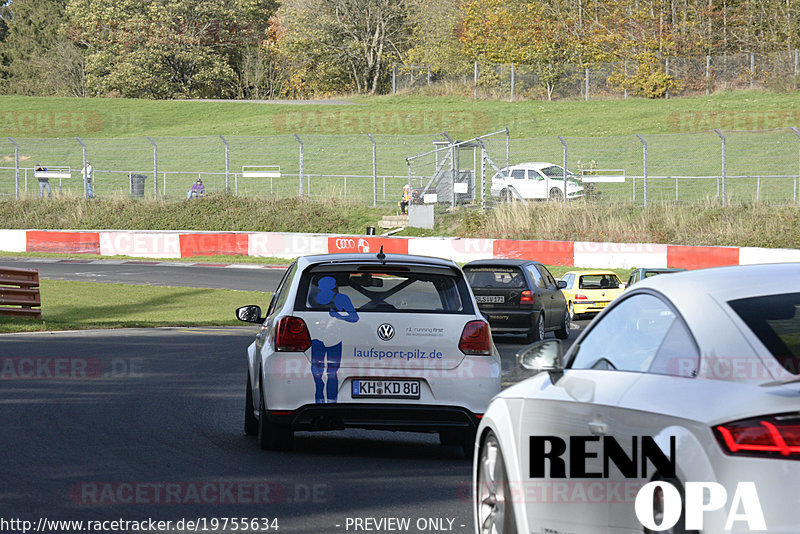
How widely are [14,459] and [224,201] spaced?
37.6m

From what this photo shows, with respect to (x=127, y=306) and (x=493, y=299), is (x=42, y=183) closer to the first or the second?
(x=127, y=306)

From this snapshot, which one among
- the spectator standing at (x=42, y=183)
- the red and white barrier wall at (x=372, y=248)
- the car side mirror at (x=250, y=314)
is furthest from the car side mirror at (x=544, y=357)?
the spectator standing at (x=42, y=183)

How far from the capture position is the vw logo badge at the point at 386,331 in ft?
28.4

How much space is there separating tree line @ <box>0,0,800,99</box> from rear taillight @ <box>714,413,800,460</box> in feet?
216

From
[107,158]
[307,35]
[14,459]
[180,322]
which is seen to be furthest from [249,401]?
[307,35]

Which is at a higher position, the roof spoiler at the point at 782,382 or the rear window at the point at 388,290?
the roof spoiler at the point at 782,382

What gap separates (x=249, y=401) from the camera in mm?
9727

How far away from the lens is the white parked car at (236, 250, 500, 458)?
8.59 m

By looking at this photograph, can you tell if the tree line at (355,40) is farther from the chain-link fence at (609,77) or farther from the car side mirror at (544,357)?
the car side mirror at (544,357)

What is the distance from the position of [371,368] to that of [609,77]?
62.1m

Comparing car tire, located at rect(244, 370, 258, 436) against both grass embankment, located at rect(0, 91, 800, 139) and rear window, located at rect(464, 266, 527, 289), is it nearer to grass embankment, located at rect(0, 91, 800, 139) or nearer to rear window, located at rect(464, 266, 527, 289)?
rear window, located at rect(464, 266, 527, 289)

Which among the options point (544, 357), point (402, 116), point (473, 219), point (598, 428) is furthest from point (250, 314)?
point (402, 116)

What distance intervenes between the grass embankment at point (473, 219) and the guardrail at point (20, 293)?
17289mm

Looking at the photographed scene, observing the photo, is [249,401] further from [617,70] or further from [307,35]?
[307,35]
